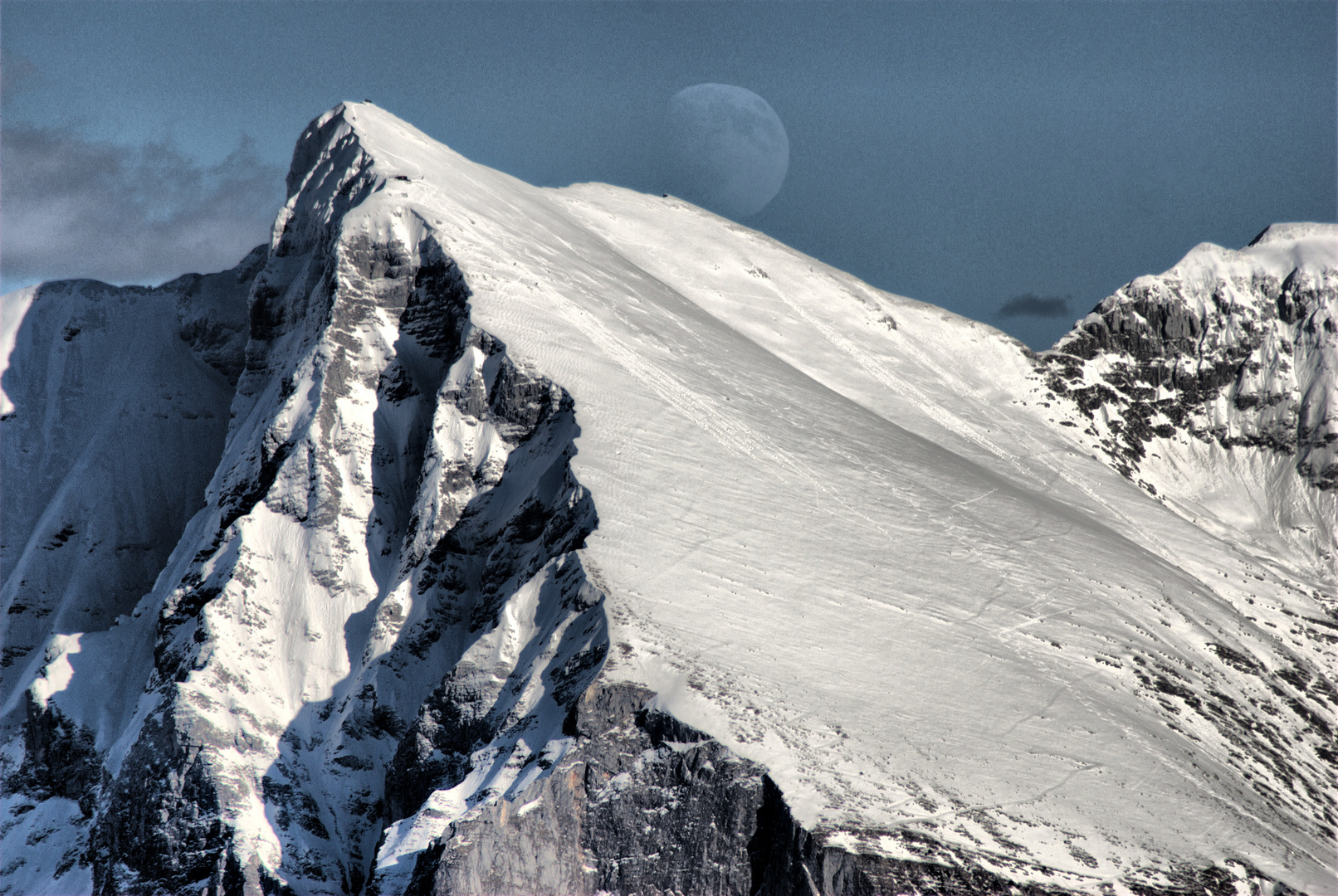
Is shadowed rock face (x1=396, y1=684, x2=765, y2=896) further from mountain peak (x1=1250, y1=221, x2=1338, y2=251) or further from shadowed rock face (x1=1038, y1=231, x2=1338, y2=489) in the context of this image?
mountain peak (x1=1250, y1=221, x2=1338, y2=251)

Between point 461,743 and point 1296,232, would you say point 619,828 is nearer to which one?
point 461,743

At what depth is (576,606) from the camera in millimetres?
66000

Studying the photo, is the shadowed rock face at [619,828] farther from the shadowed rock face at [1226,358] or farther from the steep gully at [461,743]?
the shadowed rock face at [1226,358]

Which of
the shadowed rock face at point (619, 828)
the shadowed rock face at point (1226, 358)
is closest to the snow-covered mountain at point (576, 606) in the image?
the shadowed rock face at point (619, 828)

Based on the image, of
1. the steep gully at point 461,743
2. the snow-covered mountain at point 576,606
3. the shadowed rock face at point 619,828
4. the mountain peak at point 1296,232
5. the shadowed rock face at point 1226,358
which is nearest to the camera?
the shadowed rock face at point 619,828

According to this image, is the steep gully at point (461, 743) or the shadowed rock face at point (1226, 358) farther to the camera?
the shadowed rock face at point (1226, 358)

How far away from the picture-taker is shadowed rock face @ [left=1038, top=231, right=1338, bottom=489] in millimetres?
→ 164875

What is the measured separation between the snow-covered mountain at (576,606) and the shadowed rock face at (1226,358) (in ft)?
110

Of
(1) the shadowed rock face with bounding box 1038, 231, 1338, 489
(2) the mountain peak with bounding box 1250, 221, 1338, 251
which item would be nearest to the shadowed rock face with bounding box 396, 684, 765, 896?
(1) the shadowed rock face with bounding box 1038, 231, 1338, 489

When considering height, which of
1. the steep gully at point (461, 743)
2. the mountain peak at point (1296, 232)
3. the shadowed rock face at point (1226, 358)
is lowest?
the steep gully at point (461, 743)

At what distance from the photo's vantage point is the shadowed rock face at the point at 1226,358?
16488cm

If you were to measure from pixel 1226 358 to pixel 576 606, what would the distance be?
459 feet

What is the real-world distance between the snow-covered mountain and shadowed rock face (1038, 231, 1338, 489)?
1324 inches

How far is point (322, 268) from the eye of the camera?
105812mm
